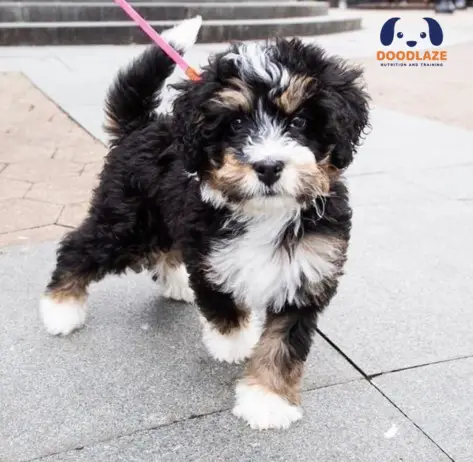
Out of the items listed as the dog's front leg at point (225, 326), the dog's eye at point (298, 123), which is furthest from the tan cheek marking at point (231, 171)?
the dog's front leg at point (225, 326)

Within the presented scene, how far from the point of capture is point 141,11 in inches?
579

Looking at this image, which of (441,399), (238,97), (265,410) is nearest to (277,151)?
(238,97)

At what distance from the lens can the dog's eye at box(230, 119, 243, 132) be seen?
105 inches

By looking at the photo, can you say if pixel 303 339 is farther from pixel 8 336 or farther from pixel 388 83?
pixel 388 83

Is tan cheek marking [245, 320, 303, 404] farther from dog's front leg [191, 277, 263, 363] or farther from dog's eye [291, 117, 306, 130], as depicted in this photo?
dog's eye [291, 117, 306, 130]

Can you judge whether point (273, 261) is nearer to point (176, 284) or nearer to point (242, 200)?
point (242, 200)

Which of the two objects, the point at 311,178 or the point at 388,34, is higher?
the point at 311,178

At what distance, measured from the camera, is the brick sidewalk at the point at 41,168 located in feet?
16.7

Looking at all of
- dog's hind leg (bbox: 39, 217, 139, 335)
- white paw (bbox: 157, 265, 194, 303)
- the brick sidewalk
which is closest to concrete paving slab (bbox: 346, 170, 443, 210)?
white paw (bbox: 157, 265, 194, 303)

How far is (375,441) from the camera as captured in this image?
284 centimetres

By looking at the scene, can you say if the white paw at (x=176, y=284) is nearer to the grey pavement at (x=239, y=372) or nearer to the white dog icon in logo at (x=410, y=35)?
the grey pavement at (x=239, y=372)

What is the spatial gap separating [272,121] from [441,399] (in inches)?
60.0

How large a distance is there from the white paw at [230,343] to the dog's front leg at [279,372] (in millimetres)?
325

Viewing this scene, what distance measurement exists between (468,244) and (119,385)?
9.37 feet
